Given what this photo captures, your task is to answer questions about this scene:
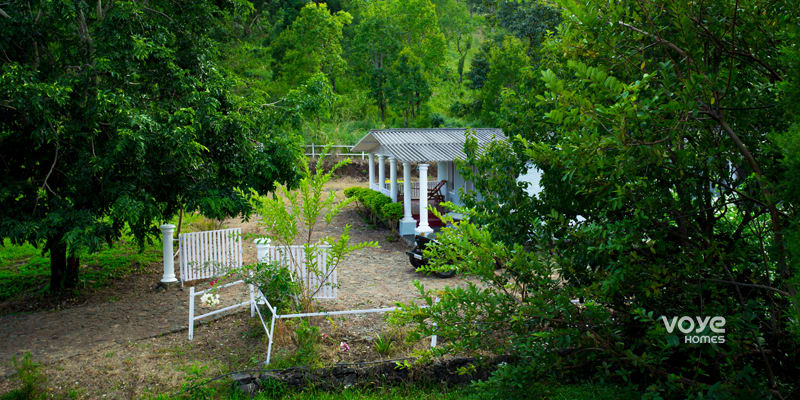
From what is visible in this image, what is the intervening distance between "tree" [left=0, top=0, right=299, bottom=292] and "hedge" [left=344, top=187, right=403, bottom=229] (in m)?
7.64

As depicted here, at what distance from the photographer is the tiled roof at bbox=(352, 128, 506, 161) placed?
17.0 metres

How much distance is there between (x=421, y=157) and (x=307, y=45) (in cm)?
2356

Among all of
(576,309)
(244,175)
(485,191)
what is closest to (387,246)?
(244,175)

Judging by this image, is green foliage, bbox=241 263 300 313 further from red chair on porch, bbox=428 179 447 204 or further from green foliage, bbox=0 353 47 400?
red chair on porch, bbox=428 179 447 204

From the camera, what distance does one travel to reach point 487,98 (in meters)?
32.6

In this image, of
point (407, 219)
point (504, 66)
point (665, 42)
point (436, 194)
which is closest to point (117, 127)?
point (665, 42)

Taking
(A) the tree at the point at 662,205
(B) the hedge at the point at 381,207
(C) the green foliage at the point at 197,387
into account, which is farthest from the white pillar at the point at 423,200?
(A) the tree at the point at 662,205

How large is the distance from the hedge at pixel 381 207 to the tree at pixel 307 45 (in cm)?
1699

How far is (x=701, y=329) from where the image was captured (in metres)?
3.54

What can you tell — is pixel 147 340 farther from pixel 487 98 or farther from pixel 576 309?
pixel 487 98

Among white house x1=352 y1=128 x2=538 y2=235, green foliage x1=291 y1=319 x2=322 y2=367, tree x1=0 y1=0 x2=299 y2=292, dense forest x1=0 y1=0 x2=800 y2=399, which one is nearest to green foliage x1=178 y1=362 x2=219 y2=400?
green foliage x1=291 y1=319 x2=322 y2=367

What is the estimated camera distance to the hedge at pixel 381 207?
1797 centimetres

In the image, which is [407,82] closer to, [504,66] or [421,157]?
[504,66]

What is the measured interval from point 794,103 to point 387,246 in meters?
14.0
